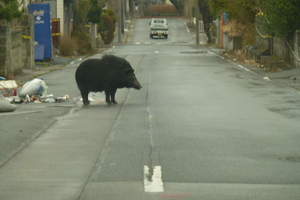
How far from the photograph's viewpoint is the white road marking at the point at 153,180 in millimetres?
10090

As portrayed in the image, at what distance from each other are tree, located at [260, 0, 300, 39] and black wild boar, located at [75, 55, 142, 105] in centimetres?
1629

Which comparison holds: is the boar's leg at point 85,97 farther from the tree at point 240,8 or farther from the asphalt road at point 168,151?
the tree at point 240,8

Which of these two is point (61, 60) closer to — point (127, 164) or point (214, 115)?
point (214, 115)

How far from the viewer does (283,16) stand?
36.8 metres

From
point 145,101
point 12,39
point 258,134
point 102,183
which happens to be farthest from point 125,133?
point 12,39

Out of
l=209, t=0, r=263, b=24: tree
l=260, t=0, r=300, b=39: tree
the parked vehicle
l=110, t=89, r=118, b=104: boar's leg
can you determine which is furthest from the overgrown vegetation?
l=110, t=89, r=118, b=104: boar's leg

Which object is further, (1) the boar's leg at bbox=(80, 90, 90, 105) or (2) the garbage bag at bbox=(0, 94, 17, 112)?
(1) the boar's leg at bbox=(80, 90, 90, 105)

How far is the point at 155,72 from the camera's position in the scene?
36.2m

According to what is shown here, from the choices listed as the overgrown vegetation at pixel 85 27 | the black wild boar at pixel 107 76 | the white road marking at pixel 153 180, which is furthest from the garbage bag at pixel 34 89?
the overgrown vegetation at pixel 85 27

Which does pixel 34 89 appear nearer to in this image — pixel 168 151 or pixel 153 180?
pixel 168 151

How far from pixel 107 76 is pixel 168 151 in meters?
8.47

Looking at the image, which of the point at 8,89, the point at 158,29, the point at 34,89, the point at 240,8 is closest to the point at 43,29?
the point at 240,8

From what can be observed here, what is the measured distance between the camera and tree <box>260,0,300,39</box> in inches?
1438

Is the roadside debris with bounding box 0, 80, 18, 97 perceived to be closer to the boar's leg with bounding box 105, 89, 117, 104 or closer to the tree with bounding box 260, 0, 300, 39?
the boar's leg with bounding box 105, 89, 117, 104
